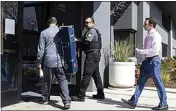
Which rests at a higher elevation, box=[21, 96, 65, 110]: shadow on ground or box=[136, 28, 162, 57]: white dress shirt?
box=[136, 28, 162, 57]: white dress shirt

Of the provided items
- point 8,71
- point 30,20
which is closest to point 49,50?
point 8,71

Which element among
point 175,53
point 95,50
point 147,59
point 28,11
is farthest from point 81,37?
point 175,53

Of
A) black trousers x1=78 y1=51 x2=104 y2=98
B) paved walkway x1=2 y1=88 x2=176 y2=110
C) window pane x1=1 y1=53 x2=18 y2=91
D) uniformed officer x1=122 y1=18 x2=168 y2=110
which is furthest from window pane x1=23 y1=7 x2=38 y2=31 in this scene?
uniformed officer x1=122 y1=18 x2=168 y2=110

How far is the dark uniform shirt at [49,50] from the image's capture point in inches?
257

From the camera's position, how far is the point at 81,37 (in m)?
7.82

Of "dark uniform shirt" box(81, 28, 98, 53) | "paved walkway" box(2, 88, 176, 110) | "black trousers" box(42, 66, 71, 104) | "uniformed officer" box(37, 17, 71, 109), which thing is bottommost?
"paved walkway" box(2, 88, 176, 110)

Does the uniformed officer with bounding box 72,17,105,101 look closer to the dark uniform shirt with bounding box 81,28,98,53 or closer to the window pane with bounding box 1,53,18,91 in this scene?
the dark uniform shirt with bounding box 81,28,98,53

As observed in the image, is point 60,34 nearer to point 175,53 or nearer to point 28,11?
point 28,11

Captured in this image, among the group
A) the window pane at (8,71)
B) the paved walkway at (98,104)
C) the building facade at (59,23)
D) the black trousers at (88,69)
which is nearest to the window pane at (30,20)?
the building facade at (59,23)

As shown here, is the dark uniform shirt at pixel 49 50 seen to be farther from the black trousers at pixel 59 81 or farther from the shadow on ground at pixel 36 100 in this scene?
the shadow on ground at pixel 36 100

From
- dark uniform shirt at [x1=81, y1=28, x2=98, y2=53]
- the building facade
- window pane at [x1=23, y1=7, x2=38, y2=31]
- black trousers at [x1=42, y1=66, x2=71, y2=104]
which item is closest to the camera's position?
black trousers at [x1=42, y1=66, x2=71, y2=104]

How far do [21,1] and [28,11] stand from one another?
4.22 m

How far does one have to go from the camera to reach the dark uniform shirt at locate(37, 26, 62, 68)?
652 cm

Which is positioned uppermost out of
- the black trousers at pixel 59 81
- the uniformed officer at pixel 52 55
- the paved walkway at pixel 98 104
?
the uniformed officer at pixel 52 55
